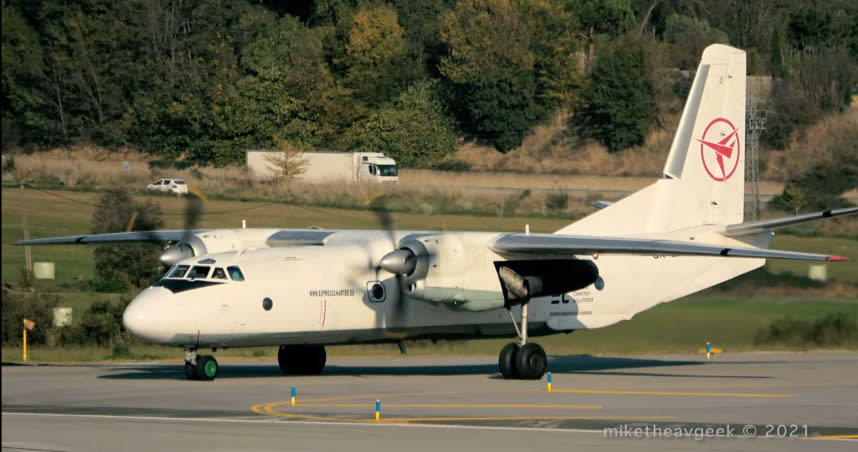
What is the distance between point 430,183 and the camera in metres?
59.1

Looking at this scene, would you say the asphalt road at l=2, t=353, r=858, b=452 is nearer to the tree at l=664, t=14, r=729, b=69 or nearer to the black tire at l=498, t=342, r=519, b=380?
the black tire at l=498, t=342, r=519, b=380

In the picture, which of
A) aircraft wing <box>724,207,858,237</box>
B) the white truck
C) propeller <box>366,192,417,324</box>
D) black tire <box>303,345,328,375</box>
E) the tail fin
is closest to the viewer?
aircraft wing <box>724,207,858,237</box>

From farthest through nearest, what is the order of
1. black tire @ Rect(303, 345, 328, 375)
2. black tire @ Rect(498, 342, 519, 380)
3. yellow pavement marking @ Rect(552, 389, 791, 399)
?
black tire @ Rect(303, 345, 328, 375)
black tire @ Rect(498, 342, 519, 380)
yellow pavement marking @ Rect(552, 389, 791, 399)

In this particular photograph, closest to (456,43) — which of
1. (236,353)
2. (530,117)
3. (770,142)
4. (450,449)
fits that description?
(530,117)

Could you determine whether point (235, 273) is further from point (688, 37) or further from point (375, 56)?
point (688, 37)

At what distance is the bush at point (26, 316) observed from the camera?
3319cm

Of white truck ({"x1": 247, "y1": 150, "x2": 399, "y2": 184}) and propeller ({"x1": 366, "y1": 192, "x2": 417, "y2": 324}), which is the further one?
white truck ({"x1": 247, "y1": 150, "x2": 399, "y2": 184})

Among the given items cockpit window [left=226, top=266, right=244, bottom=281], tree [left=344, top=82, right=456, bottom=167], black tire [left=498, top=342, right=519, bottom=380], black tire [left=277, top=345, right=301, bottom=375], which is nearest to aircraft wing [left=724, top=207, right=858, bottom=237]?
black tire [left=498, top=342, right=519, bottom=380]

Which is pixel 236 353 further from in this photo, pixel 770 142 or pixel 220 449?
pixel 770 142

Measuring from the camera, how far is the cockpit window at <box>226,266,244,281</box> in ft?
75.9

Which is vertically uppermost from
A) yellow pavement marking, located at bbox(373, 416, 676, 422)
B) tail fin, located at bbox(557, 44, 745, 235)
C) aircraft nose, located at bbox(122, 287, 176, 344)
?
tail fin, located at bbox(557, 44, 745, 235)

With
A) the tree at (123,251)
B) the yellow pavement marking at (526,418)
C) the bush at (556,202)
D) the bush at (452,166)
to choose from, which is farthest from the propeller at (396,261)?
the bush at (452,166)

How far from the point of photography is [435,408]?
1927 cm

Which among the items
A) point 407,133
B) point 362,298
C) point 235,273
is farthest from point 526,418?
point 407,133
